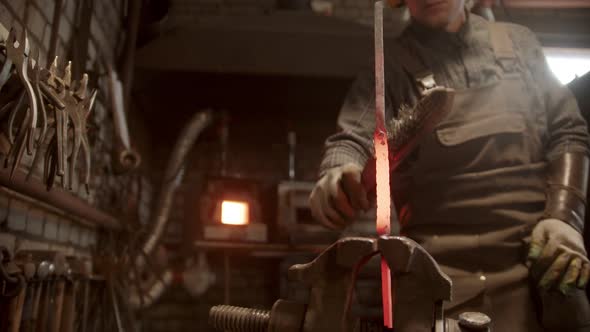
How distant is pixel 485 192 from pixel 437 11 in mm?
575

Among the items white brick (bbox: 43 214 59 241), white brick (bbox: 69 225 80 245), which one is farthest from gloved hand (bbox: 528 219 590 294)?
white brick (bbox: 69 225 80 245)

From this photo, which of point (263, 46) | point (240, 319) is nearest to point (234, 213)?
point (263, 46)

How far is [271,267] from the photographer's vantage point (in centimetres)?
416

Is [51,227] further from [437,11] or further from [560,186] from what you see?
[560,186]

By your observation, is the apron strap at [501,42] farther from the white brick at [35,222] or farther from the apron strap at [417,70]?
the white brick at [35,222]

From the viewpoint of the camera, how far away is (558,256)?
117cm

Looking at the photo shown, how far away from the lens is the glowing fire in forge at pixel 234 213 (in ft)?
11.3

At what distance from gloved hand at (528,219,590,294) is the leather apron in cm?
7

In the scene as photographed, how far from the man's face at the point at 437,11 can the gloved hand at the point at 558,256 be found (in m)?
0.67


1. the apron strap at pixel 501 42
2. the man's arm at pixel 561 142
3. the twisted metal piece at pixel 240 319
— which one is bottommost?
the twisted metal piece at pixel 240 319

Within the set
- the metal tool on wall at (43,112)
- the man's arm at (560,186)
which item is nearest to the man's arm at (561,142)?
the man's arm at (560,186)

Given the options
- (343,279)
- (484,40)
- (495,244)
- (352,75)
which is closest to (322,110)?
(352,75)

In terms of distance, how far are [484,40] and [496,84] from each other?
0.17 m

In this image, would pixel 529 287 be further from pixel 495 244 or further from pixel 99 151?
pixel 99 151
